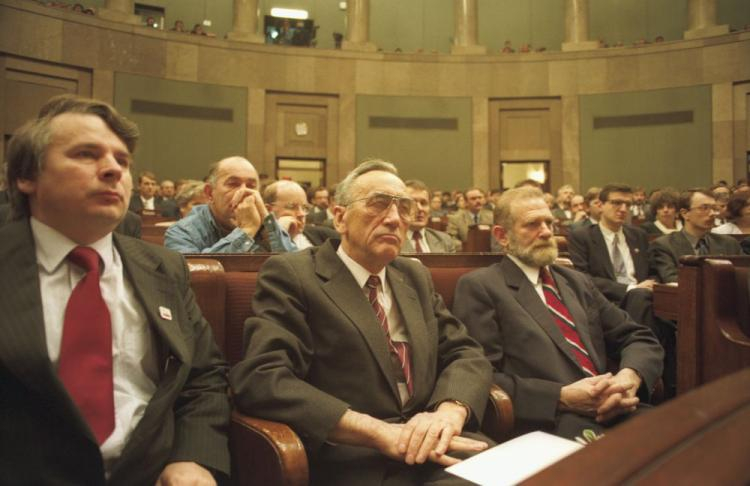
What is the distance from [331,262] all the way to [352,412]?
1.63ft

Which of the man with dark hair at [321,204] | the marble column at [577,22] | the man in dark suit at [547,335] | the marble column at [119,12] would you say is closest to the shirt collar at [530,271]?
the man in dark suit at [547,335]

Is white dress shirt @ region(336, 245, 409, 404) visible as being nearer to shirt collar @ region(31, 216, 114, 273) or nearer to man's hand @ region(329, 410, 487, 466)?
man's hand @ region(329, 410, 487, 466)

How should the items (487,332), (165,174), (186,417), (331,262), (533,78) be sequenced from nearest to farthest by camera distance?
1. (186,417)
2. (331,262)
3. (487,332)
4. (165,174)
5. (533,78)

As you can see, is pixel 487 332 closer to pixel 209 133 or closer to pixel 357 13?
pixel 209 133

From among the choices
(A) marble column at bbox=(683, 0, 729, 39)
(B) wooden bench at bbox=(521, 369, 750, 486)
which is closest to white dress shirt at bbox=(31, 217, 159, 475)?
(B) wooden bench at bbox=(521, 369, 750, 486)

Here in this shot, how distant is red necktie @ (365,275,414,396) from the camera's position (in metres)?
1.67

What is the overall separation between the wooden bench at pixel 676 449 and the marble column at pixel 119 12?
11.0 m

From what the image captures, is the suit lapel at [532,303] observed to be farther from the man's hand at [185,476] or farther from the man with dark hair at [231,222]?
the man's hand at [185,476]

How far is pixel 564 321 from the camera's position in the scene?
2.14 metres

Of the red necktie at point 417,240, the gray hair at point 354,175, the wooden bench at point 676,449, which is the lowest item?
the wooden bench at point 676,449

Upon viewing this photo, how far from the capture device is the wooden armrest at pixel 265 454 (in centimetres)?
124

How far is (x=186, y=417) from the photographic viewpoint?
4.47ft

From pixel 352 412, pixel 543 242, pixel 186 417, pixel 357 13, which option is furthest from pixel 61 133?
pixel 357 13

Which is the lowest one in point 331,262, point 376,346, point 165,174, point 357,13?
point 376,346
